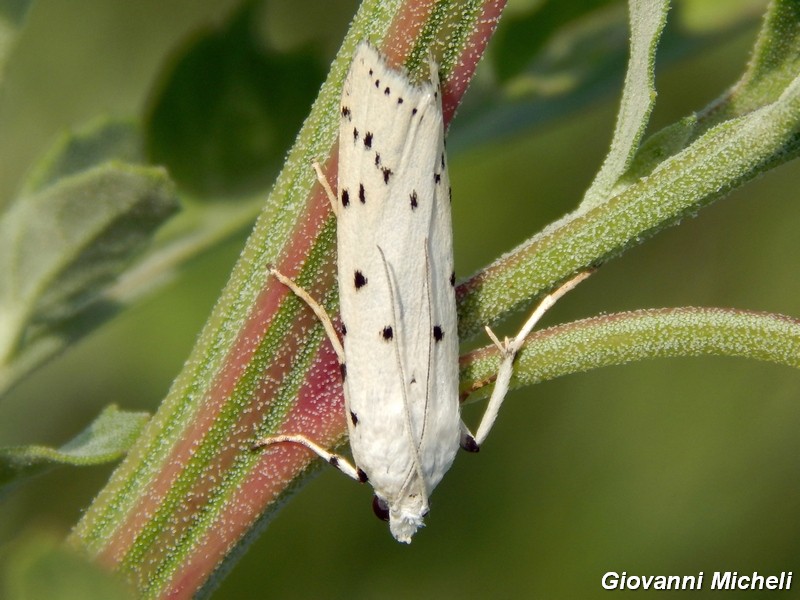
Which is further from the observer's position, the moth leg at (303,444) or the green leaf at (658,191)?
the moth leg at (303,444)

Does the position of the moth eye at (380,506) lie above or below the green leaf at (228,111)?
below

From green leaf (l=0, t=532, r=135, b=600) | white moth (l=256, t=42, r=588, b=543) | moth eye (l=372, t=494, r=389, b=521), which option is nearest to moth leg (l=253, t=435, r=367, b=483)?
white moth (l=256, t=42, r=588, b=543)

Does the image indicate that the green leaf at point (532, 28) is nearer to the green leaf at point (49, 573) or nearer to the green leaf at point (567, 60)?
the green leaf at point (567, 60)

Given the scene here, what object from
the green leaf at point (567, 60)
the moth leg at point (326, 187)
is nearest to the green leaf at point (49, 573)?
the moth leg at point (326, 187)

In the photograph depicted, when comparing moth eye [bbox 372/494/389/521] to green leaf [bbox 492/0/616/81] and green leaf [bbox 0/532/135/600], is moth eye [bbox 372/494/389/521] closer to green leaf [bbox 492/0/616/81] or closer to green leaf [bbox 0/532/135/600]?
green leaf [bbox 492/0/616/81]

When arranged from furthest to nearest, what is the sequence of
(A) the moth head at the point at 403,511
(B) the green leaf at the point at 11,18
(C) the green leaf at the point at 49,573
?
(A) the moth head at the point at 403,511 → (B) the green leaf at the point at 11,18 → (C) the green leaf at the point at 49,573

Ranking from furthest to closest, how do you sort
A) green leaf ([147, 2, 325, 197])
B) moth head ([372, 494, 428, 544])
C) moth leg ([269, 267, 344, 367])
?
green leaf ([147, 2, 325, 197])
moth head ([372, 494, 428, 544])
moth leg ([269, 267, 344, 367])

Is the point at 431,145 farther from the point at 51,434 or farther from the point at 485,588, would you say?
the point at 51,434
